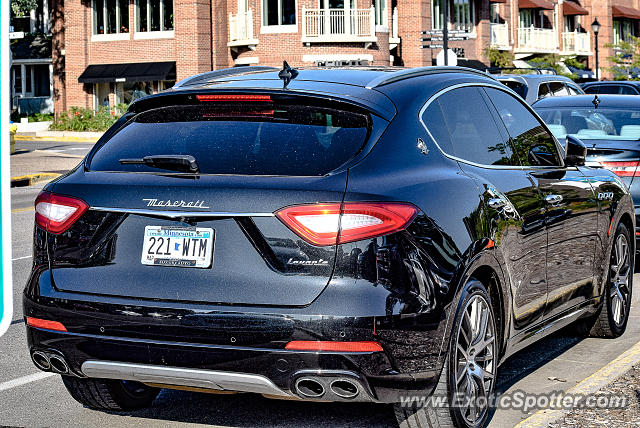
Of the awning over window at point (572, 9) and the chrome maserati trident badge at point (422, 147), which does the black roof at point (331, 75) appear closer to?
the chrome maserati trident badge at point (422, 147)

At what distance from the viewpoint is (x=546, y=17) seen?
67562 millimetres

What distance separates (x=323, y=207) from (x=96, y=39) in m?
49.0

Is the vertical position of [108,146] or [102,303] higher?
[108,146]

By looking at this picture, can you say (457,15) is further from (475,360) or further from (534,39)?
(475,360)

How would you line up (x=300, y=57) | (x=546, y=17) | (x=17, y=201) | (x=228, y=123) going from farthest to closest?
(x=546, y=17) → (x=300, y=57) → (x=17, y=201) → (x=228, y=123)

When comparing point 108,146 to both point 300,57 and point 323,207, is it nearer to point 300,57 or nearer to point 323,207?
point 323,207

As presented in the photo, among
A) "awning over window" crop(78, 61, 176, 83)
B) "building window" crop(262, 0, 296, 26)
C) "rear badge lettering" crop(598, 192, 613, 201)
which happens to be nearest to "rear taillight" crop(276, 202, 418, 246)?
"rear badge lettering" crop(598, 192, 613, 201)

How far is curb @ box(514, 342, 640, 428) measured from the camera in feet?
17.1

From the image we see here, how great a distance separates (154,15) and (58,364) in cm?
4661

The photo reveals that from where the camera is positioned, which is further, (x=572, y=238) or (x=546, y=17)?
(x=546, y=17)

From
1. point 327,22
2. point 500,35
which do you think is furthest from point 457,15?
point 327,22

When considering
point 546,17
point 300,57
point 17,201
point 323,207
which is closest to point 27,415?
point 323,207

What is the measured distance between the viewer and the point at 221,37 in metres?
48.5

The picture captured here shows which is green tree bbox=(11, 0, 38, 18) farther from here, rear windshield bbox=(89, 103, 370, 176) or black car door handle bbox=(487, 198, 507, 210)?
black car door handle bbox=(487, 198, 507, 210)
